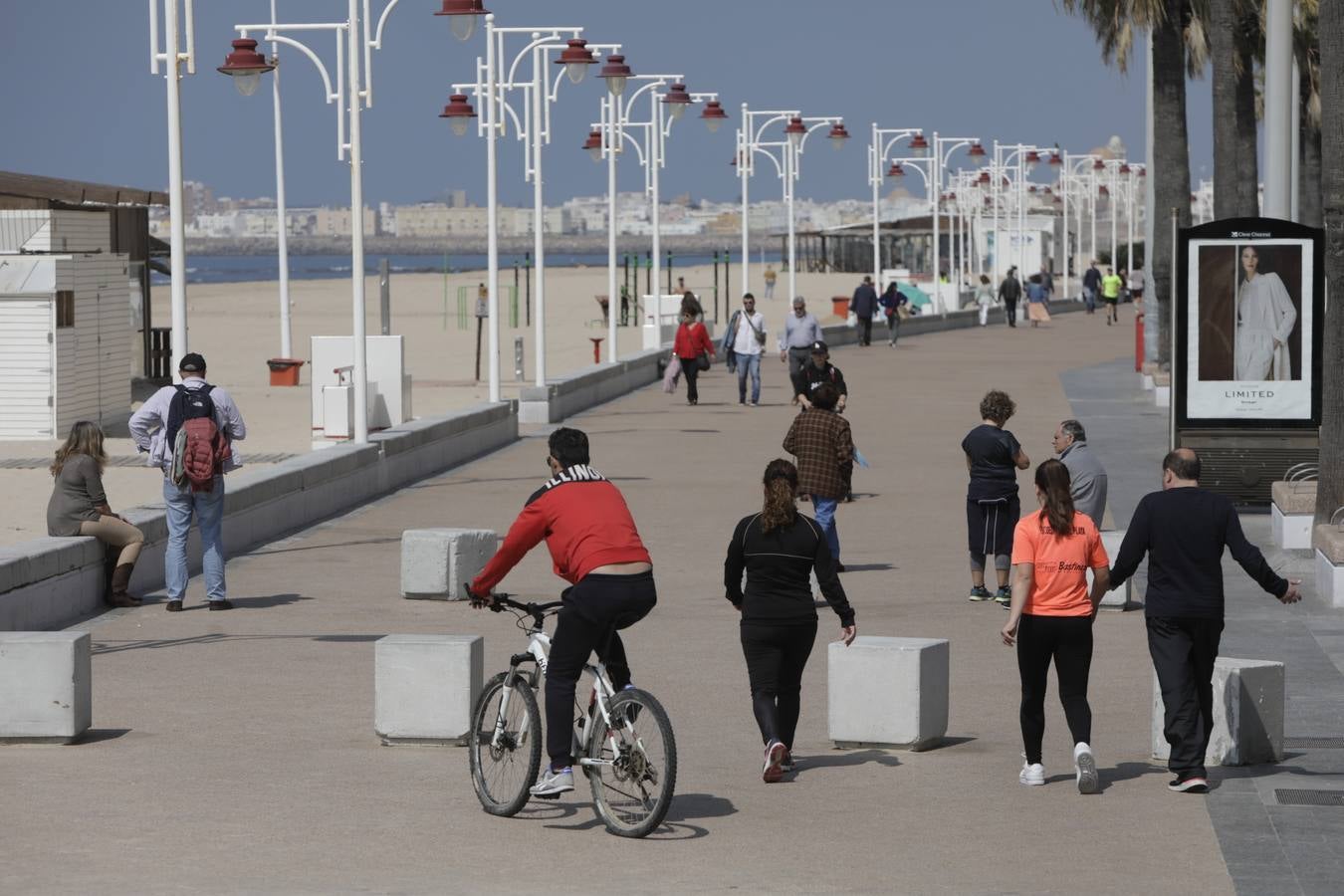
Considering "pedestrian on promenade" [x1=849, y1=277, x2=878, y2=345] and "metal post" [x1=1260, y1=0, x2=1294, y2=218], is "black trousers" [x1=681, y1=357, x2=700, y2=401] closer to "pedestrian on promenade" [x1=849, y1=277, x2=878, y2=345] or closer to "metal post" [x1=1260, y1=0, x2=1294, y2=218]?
"metal post" [x1=1260, y1=0, x2=1294, y2=218]

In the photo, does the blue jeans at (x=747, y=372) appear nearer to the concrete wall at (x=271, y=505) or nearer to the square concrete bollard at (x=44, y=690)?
the concrete wall at (x=271, y=505)

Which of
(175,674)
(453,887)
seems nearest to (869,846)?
(453,887)

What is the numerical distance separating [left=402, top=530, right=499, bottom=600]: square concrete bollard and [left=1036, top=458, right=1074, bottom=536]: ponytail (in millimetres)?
6250

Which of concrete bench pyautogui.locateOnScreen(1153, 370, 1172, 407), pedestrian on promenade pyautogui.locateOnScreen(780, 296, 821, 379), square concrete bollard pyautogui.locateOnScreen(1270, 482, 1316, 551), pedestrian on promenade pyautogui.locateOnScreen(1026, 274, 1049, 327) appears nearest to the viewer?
square concrete bollard pyautogui.locateOnScreen(1270, 482, 1316, 551)

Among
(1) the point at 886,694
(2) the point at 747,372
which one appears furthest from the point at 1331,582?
(2) the point at 747,372

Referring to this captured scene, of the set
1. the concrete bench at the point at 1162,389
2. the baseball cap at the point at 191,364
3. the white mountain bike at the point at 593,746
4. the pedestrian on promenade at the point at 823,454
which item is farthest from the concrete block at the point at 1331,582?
the concrete bench at the point at 1162,389

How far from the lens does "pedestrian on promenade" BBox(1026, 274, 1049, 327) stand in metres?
→ 67.2

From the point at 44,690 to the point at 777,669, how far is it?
135 inches

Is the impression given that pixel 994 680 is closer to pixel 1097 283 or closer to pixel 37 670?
pixel 37 670

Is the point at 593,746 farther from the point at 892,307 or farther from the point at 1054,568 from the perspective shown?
the point at 892,307

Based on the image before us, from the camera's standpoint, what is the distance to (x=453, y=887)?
7.73 m

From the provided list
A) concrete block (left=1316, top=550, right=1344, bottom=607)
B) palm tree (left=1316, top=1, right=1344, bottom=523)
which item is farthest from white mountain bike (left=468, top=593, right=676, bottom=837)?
palm tree (left=1316, top=1, right=1344, bottom=523)

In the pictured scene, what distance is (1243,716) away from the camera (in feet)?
32.4

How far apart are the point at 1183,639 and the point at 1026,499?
11611 mm
